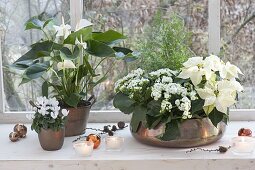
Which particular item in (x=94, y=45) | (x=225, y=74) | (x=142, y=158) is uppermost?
(x=94, y=45)

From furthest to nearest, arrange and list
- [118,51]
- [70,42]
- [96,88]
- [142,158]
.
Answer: [96,88], [118,51], [70,42], [142,158]

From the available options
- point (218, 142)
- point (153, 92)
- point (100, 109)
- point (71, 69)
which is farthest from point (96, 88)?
point (218, 142)

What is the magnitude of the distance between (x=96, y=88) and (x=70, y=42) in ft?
1.30

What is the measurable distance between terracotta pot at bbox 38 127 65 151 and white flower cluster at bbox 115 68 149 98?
0.30 m

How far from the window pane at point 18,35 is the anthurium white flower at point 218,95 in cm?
83

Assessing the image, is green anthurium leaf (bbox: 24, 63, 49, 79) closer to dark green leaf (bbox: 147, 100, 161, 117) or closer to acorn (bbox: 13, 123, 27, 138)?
acorn (bbox: 13, 123, 27, 138)

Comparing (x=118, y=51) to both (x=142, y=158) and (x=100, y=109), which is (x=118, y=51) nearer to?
(x=100, y=109)

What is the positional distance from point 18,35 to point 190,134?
1003 mm

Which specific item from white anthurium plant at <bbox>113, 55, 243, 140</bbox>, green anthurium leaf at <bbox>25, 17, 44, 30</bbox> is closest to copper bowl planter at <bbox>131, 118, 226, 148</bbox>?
white anthurium plant at <bbox>113, 55, 243, 140</bbox>

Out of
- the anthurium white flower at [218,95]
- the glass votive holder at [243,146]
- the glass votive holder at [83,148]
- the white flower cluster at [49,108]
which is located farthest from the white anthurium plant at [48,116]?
the glass votive holder at [243,146]

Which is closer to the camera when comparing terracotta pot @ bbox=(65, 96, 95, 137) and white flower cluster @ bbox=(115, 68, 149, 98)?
white flower cluster @ bbox=(115, 68, 149, 98)

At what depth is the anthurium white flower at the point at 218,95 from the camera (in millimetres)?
1672

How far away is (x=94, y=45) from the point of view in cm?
188

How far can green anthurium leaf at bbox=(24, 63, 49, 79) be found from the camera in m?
1.76
